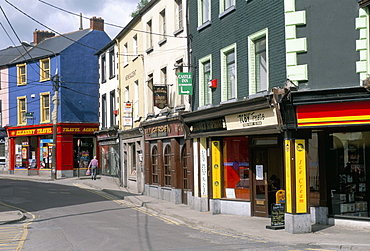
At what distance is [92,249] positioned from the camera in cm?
1205

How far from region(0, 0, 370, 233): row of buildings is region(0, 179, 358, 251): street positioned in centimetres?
229

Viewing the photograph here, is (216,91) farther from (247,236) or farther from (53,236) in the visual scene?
(53,236)

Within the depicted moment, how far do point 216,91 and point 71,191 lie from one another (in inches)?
534

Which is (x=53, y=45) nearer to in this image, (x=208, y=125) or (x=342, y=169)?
(x=208, y=125)

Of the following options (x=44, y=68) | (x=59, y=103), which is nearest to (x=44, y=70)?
(x=44, y=68)

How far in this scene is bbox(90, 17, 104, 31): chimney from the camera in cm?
4370

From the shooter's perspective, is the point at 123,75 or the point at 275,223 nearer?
the point at 275,223

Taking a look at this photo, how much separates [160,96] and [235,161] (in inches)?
238

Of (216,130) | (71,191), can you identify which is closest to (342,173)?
(216,130)

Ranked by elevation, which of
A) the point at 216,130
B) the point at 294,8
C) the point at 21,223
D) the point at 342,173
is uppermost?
the point at 294,8

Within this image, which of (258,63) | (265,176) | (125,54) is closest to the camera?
(258,63)

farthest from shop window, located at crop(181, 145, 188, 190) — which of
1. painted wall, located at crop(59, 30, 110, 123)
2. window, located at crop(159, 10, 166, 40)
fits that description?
painted wall, located at crop(59, 30, 110, 123)

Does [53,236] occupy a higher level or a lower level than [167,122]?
lower

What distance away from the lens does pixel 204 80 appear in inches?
818
